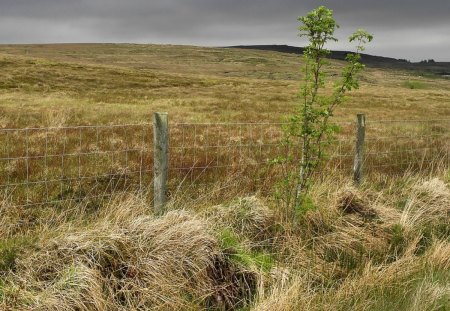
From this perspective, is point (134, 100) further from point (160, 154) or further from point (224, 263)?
point (224, 263)

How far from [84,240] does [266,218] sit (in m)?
2.52

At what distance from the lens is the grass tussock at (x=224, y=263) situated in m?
4.51

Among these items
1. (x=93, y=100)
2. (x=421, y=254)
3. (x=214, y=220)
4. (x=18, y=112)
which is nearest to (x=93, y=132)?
A: (x=18, y=112)

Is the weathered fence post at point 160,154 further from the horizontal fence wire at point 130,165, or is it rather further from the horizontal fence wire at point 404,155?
the horizontal fence wire at point 404,155

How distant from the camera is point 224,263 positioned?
17.4 ft

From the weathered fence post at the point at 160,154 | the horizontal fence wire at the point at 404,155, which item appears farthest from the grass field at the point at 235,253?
the horizontal fence wire at the point at 404,155

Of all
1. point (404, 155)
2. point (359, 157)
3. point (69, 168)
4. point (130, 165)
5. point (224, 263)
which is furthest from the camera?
point (404, 155)

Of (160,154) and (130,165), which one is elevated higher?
(160,154)

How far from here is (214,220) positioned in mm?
6242

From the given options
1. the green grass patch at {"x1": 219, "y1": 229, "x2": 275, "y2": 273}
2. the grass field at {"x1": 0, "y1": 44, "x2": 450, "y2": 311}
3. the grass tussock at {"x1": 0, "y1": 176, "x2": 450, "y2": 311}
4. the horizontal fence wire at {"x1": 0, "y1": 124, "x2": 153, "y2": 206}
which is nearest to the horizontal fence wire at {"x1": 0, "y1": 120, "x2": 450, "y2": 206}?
the horizontal fence wire at {"x1": 0, "y1": 124, "x2": 153, "y2": 206}

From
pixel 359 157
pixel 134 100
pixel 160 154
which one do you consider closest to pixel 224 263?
pixel 160 154

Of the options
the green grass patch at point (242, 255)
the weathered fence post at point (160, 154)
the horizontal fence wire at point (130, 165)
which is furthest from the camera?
the horizontal fence wire at point (130, 165)

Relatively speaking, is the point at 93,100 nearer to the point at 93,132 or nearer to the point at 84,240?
the point at 93,132

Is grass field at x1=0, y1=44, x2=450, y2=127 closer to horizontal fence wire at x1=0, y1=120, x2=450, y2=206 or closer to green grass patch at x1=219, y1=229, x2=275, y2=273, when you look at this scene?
horizontal fence wire at x1=0, y1=120, x2=450, y2=206
